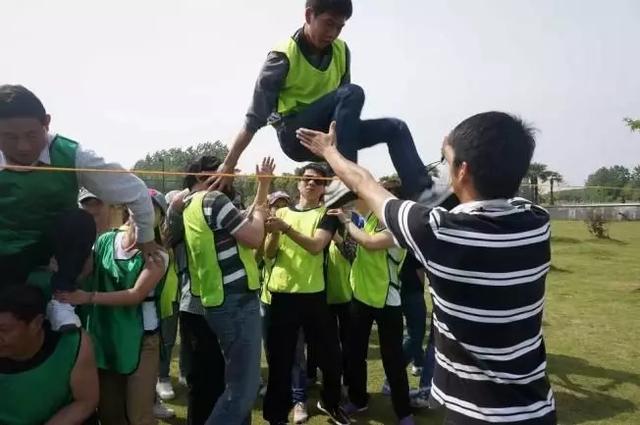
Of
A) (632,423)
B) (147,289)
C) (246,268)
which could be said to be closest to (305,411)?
(246,268)

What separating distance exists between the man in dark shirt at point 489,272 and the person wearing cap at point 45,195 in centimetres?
130

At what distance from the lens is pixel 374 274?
15.1 feet

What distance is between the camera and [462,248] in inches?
75.6

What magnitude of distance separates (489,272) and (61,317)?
1.92 meters

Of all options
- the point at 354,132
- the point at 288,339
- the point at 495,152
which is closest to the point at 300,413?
the point at 288,339

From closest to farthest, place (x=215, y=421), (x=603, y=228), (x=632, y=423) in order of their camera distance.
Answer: (x=215, y=421), (x=632, y=423), (x=603, y=228)

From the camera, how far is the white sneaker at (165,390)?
16.9 ft

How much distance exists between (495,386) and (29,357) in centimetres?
197

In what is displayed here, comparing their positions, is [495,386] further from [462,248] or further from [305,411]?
[305,411]

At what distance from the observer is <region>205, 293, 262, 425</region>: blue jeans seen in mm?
3441

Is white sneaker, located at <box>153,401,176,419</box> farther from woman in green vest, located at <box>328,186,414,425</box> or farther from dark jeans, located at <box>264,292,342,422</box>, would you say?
woman in green vest, located at <box>328,186,414,425</box>

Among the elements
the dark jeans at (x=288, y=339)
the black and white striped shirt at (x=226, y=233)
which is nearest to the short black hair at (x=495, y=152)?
the black and white striped shirt at (x=226, y=233)

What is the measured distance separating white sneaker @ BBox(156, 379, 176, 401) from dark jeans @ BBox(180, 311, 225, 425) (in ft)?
4.49

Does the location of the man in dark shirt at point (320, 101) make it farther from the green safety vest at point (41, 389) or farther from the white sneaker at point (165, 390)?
the white sneaker at point (165, 390)
